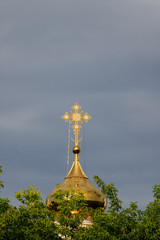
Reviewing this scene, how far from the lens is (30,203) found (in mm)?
42406

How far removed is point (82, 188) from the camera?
5109 centimetres

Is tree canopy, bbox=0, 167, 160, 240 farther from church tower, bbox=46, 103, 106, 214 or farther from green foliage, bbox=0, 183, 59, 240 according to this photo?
church tower, bbox=46, 103, 106, 214

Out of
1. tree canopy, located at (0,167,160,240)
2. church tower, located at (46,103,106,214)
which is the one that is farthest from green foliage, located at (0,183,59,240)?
church tower, located at (46,103,106,214)

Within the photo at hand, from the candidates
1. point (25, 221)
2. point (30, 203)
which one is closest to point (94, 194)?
point (30, 203)

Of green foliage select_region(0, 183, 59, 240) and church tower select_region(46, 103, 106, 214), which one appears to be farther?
church tower select_region(46, 103, 106, 214)

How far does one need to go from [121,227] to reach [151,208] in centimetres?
186

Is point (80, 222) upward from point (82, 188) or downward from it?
downward

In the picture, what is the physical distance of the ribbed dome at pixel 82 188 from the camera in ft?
167

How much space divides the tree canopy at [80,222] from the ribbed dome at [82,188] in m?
10.3

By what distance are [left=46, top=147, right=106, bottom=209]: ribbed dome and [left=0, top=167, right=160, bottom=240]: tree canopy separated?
10.3 meters

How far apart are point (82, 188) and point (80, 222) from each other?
11.6 m

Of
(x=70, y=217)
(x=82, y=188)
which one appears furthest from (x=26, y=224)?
(x=82, y=188)

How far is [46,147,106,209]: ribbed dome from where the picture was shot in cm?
5100

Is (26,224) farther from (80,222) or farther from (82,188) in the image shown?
(82,188)
